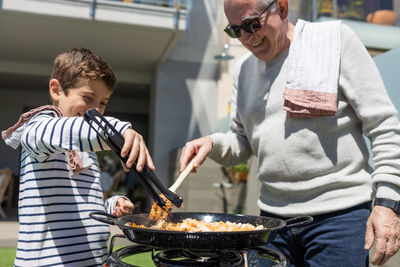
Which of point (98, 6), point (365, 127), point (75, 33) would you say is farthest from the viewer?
point (75, 33)

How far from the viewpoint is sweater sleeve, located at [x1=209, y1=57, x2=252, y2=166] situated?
1562 mm

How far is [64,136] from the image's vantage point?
0.97 metres

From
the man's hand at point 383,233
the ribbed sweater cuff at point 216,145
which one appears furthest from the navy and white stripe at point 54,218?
the man's hand at point 383,233

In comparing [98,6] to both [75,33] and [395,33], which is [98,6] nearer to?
[75,33]

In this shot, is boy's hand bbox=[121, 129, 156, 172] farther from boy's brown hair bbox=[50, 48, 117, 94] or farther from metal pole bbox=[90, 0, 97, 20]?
metal pole bbox=[90, 0, 97, 20]

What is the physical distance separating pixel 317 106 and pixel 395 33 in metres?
4.40

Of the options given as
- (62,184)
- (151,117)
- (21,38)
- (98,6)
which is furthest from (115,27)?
(62,184)

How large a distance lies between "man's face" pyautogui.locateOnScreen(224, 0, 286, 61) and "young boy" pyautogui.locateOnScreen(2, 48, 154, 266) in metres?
0.55

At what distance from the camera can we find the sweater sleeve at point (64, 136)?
941 millimetres

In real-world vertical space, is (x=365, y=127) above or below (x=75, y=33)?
below

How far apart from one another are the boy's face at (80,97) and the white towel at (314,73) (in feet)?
2.32

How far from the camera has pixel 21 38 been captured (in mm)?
6566

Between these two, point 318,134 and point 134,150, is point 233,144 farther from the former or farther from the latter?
point 134,150

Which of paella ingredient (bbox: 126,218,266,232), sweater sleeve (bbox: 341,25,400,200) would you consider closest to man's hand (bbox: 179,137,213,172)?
paella ingredient (bbox: 126,218,266,232)
